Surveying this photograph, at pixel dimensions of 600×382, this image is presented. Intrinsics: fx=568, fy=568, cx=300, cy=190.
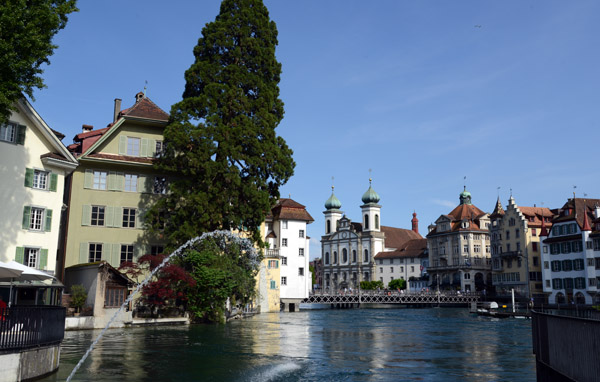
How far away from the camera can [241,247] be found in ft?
137

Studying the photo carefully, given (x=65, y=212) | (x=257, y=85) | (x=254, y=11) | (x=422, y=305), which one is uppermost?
(x=254, y=11)

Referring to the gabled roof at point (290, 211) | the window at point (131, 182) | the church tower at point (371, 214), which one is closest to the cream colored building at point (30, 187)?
the window at point (131, 182)

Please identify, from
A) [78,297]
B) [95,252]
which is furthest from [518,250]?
[78,297]

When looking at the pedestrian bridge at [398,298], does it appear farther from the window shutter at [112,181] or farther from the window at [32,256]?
the window at [32,256]

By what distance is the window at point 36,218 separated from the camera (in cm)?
3378

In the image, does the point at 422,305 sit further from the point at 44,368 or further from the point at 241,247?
the point at 44,368

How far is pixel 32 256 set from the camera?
110ft

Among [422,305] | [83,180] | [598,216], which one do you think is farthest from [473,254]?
[83,180]

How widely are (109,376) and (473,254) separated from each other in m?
110

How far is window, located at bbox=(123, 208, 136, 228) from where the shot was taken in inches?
1639

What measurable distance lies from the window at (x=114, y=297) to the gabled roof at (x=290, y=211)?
156 feet

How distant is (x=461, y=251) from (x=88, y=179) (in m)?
91.5

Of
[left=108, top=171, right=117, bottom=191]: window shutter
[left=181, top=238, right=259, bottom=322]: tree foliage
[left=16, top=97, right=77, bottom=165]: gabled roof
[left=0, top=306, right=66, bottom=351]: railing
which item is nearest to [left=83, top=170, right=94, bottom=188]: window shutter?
[left=108, top=171, right=117, bottom=191]: window shutter

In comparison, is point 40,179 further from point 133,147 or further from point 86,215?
point 133,147
